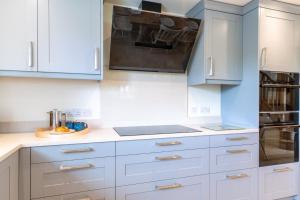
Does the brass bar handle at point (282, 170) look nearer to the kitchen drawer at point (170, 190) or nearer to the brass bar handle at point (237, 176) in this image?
the brass bar handle at point (237, 176)

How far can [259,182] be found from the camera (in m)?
1.93

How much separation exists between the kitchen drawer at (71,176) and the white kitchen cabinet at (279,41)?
5.71 feet

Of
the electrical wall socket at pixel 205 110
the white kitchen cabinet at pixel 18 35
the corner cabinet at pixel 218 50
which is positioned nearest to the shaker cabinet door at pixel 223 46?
→ the corner cabinet at pixel 218 50

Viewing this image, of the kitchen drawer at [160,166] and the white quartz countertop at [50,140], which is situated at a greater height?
the white quartz countertop at [50,140]

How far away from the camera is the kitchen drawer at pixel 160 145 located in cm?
150

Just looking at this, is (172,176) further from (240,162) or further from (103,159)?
(240,162)

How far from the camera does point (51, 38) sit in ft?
5.03

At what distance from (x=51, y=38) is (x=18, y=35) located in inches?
8.7

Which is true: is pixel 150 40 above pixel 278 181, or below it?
above

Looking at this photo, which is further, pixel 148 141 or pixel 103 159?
pixel 148 141

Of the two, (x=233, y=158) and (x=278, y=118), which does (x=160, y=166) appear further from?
(x=278, y=118)

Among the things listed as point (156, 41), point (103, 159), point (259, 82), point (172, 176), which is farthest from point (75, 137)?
point (259, 82)

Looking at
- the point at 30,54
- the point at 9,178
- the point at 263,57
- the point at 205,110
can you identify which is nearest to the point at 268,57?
the point at 263,57

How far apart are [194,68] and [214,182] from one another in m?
1.16
